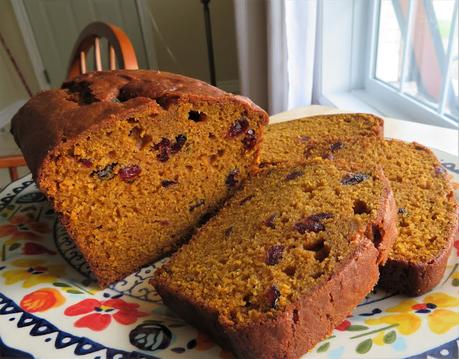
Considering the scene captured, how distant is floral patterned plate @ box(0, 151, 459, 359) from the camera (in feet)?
3.04

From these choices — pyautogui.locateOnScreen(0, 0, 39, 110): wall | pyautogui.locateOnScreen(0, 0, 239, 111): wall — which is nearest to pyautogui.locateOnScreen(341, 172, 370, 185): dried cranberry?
pyautogui.locateOnScreen(0, 0, 239, 111): wall

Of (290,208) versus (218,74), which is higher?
(290,208)

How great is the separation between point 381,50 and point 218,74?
2.07 metres

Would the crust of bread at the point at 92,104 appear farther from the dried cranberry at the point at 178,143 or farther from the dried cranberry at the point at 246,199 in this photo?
the dried cranberry at the point at 246,199

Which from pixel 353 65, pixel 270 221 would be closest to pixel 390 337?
pixel 270 221

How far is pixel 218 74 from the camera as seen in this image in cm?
442

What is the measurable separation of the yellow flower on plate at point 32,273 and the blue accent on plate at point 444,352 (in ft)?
3.21

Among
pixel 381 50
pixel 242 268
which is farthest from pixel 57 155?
pixel 381 50

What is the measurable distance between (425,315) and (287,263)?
0.34 metres

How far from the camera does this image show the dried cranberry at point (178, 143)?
1287 millimetres

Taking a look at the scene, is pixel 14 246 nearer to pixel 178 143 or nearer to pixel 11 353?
pixel 11 353

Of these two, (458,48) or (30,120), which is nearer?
(30,120)

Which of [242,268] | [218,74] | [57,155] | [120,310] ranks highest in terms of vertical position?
[57,155]

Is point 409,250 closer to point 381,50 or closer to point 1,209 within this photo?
point 1,209
